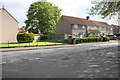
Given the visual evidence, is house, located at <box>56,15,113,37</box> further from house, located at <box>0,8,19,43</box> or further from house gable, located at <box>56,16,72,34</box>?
house, located at <box>0,8,19,43</box>

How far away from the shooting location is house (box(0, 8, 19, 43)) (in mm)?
28875

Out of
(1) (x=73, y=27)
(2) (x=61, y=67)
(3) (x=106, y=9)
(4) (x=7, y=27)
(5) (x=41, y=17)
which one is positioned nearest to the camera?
(2) (x=61, y=67)

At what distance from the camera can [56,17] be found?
54156 mm

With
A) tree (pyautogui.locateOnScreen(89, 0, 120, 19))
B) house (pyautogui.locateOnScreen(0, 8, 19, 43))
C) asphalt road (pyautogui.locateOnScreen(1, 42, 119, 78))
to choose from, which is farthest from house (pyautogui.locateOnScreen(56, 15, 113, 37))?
asphalt road (pyautogui.locateOnScreen(1, 42, 119, 78))

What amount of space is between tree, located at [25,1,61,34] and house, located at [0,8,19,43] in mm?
17653

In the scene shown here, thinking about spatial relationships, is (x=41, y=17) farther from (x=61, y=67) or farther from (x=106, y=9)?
(x=61, y=67)

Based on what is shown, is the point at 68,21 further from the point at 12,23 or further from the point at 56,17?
the point at 12,23

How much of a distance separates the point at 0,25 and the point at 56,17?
93.4ft

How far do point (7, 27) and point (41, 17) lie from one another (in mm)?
20148

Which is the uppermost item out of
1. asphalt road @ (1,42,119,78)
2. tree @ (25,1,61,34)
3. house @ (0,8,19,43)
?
tree @ (25,1,61,34)

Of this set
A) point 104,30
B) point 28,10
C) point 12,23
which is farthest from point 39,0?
point 104,30

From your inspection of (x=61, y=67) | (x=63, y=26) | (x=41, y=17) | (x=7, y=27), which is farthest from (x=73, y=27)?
(x=61, y=67)

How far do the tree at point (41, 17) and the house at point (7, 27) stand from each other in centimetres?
1765

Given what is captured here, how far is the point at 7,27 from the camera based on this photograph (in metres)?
29.6
